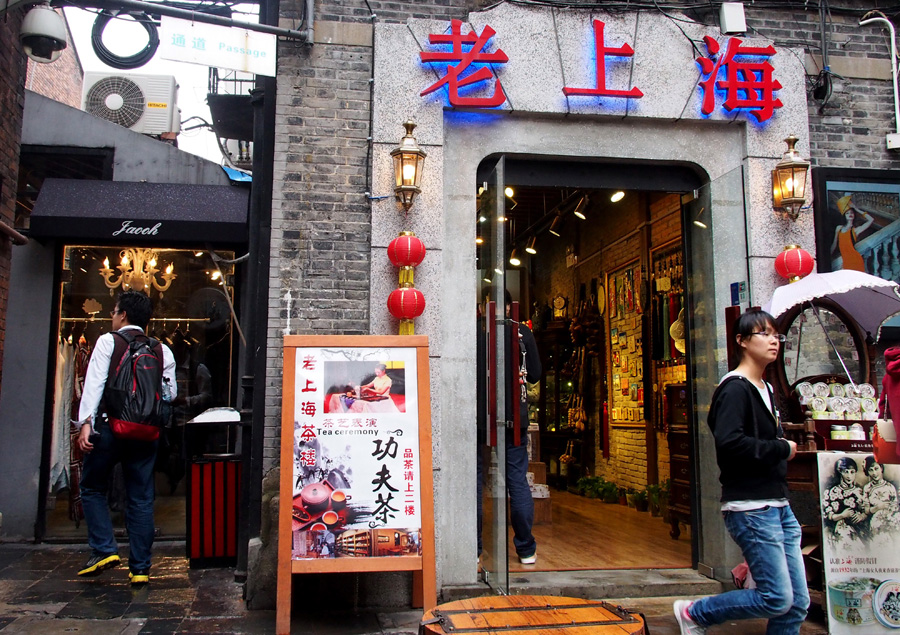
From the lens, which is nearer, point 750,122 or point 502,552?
point 502,552

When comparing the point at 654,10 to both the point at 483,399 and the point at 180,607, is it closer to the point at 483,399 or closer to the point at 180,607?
the point at 483,399

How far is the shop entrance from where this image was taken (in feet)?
18.2

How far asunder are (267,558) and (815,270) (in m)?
4.65

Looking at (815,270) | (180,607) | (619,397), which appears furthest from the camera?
(619,397)

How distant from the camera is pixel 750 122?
5.90m

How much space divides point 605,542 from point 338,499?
3277 millimetres

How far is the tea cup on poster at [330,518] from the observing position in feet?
14.5

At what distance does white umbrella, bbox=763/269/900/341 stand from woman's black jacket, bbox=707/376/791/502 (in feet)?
5.13

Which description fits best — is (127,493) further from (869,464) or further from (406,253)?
(869,464)

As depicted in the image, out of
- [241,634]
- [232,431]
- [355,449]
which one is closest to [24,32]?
[232,431]

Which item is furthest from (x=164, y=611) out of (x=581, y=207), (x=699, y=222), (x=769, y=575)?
(x=581, y=207)

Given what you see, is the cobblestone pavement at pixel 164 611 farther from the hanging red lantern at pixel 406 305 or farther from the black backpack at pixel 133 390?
the hanging red lantern at pixel 406 305

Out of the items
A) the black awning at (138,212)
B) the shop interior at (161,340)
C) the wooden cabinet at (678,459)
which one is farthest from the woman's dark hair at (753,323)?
the shop interior at (161,340)

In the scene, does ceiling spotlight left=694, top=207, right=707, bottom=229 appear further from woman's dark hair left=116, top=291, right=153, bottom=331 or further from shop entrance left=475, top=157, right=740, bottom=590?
woman's dark hair left=116, top=291, right=153, bottom=331
